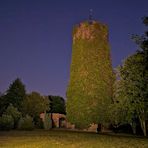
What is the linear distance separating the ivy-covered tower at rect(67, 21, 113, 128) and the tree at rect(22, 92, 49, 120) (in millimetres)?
14093

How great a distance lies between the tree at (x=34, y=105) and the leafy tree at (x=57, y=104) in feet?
13.3

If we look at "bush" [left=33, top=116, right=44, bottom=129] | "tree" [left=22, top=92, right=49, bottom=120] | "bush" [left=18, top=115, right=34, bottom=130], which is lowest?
"bush" [left=18, top=115, right=34, bottom=130]

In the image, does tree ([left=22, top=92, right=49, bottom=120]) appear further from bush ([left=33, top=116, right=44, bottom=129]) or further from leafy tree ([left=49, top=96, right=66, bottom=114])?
leafy tree ([left=49, top=96, right=66, bottom=114])

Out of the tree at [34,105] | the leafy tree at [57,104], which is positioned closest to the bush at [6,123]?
the tree at [34,105]

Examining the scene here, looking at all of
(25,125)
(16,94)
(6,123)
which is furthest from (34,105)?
(25,125)

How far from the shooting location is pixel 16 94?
175 ft

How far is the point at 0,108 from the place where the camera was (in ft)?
171

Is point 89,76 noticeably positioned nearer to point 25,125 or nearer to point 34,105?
point 25,125

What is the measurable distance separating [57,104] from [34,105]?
9.23 m

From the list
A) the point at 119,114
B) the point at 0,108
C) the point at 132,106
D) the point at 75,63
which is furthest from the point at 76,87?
the point at 0,108

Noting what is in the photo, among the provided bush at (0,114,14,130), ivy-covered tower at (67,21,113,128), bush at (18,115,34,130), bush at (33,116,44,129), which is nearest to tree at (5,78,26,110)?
bush at (33,116,44,129)

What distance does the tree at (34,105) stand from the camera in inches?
1981

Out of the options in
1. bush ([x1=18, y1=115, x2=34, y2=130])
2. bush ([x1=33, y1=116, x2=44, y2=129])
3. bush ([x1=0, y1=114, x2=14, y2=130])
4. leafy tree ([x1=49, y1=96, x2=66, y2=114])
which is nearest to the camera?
bush ([x1=18, y1=115, x2=34, y2=130])

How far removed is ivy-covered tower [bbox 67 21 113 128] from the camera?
115ft
